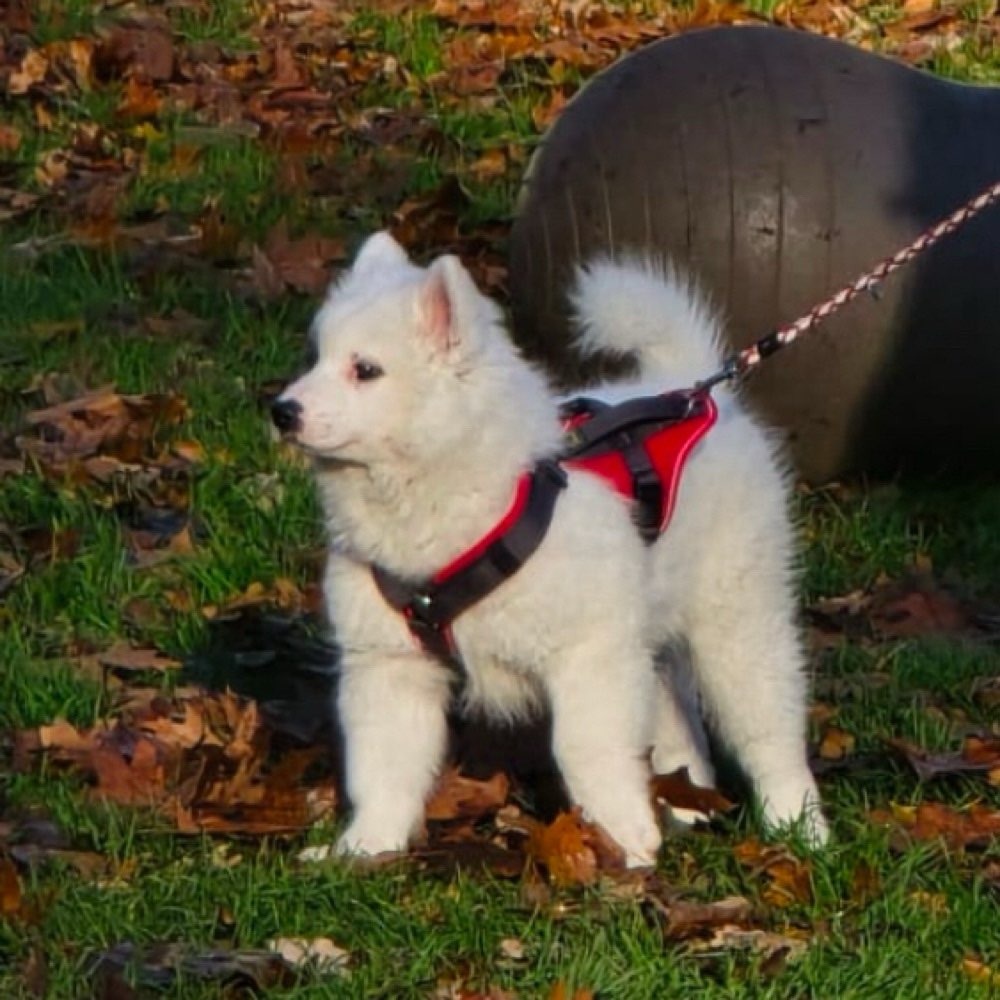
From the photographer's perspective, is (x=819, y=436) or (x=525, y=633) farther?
(x=819, y=436)

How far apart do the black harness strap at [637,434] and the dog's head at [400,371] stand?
1.03ft

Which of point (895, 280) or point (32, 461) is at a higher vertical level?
point (895, 280)

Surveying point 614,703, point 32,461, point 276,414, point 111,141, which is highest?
point 276,414

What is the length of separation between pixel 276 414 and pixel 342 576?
42 centimetres

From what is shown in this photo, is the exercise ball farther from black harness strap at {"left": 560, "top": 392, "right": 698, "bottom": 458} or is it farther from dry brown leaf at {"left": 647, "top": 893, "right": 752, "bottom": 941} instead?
dry brown leaf at {"left": 647, "top": 893, "right": 752, "bottom": 941}

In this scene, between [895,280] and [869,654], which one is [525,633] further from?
[895,280]

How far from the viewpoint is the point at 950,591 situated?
6.90 metres

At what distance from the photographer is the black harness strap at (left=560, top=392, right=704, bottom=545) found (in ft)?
16.2

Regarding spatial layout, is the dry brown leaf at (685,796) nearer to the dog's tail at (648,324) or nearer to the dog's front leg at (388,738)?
the dog's front leg at (388,738)

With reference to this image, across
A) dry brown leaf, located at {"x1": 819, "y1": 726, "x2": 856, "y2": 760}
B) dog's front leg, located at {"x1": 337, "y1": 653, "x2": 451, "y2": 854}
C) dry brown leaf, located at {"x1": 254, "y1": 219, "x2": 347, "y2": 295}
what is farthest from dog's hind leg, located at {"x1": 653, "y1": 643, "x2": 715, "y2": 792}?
dry brown leaf, located at {"x1": 254, "y1": 219, "x2": 347, "y2": 295}

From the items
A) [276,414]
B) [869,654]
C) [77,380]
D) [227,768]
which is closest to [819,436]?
[869,654]

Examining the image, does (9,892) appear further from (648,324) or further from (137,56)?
(137,56)

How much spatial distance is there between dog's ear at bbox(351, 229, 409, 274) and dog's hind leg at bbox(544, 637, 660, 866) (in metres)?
0.84

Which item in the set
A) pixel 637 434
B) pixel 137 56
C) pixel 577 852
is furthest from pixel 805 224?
pixel 137 56
